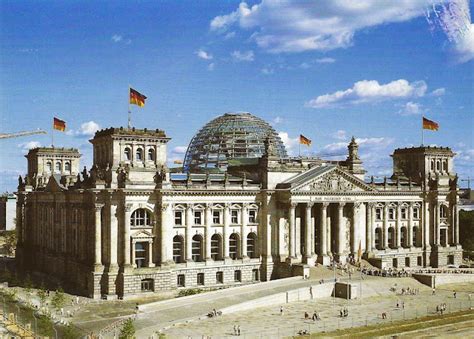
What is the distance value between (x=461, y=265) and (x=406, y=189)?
60.3ft

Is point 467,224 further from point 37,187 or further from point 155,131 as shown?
point 37,187

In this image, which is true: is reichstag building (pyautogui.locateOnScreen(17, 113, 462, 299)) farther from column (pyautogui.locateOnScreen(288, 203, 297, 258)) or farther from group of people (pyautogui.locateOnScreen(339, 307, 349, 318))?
group of people (pyautogui.locateOnScreen(339, 307, 349, 318))

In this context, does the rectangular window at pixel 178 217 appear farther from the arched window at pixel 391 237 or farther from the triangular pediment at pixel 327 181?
the arched window at pixel 391 237

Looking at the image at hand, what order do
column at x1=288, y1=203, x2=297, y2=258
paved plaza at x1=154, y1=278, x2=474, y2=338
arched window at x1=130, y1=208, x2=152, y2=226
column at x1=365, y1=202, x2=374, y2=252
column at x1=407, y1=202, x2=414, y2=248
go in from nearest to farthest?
1. paved plaza at x1=154, y1=278, x2=474, y2=338
2. arched window at x1=130, y1=208, x2=152, y2=226
3. column at x1=288, y1=203, x2=297, y2=258
4. column at x1=365, y1=202, x2=374, y2=252
5. column at x1=407, y1=202, x2=414, y2=248

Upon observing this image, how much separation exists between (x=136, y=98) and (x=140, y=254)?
21.8m

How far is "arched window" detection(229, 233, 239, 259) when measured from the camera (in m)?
95.2

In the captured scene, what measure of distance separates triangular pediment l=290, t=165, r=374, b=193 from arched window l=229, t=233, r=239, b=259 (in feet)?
37.0

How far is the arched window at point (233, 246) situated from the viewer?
3750 inches

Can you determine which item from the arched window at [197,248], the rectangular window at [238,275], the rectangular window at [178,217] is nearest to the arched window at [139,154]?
the rectangular window at [178,217]

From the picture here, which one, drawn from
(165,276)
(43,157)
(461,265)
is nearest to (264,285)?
(165,276)

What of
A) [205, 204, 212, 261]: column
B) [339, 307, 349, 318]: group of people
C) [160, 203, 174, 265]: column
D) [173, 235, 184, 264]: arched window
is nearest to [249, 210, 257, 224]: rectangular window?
[205, 204, 212, 261]: column

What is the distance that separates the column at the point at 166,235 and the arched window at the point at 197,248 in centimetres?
496

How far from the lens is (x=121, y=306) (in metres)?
78.2

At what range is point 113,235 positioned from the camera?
8375cm
